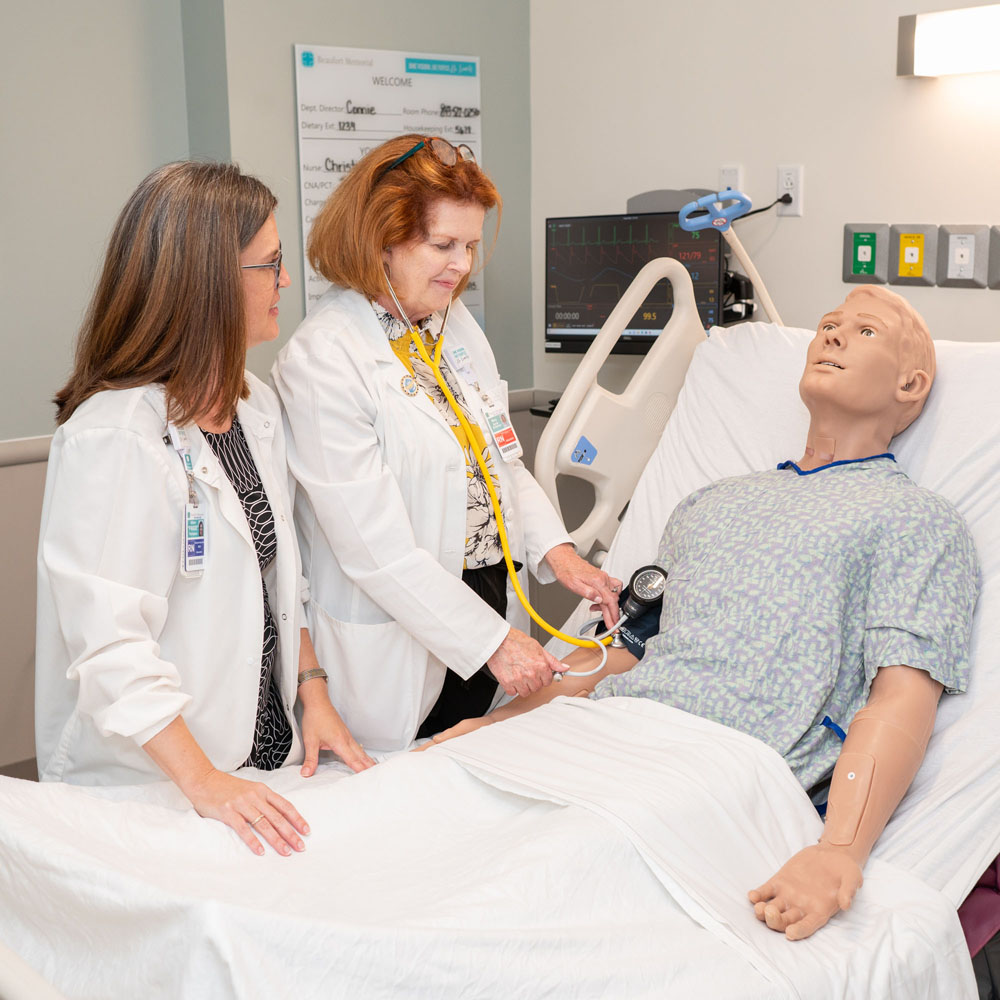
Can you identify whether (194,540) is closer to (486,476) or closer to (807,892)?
(486,476)

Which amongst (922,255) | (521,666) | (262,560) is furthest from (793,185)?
(262,560)

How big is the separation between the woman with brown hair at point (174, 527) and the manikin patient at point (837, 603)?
452mm

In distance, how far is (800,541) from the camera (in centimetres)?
180

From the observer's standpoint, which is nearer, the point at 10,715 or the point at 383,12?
the point at 10,715

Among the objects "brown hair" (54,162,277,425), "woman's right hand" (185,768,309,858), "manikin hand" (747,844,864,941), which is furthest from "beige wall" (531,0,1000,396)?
"woman's right hand" (185,768,309,858)

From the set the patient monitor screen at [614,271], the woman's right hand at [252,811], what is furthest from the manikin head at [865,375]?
the woman's right hand at [252,811]

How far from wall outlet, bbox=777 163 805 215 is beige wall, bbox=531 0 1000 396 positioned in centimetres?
2

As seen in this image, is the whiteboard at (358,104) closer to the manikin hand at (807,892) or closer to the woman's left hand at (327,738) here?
the woman's left hand at (327,738)

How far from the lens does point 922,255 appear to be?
2.58 metres

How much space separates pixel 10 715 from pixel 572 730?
6.05 feet

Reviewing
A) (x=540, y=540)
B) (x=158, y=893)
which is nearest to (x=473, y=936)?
(x=158, y=893)

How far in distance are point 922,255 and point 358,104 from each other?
1.54m

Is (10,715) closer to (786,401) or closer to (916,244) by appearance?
(786,401)

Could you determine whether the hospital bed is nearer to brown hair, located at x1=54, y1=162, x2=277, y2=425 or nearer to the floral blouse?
the floral blouse
